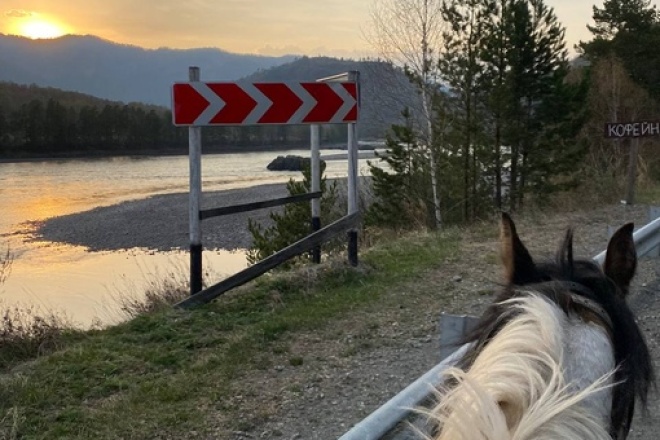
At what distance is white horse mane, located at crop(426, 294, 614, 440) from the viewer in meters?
1.15

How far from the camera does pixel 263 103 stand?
22.0 feet

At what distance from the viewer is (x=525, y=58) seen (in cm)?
2258

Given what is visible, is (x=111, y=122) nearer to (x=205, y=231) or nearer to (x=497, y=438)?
(x=205, y=231)

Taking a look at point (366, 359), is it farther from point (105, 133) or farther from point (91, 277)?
point (105, 133)

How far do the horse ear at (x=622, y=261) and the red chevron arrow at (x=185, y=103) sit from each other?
16.2 feet

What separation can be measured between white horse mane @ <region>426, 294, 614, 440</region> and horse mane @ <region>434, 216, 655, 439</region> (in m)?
0.03

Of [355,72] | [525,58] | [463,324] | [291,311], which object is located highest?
[525,58]

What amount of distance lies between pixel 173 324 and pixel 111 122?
2686 inches

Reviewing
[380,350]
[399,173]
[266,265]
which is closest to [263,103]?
[266,265]

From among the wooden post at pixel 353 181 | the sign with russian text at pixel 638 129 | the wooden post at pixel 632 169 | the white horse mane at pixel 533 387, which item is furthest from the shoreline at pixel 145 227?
the white horse mane at pixel 533 387

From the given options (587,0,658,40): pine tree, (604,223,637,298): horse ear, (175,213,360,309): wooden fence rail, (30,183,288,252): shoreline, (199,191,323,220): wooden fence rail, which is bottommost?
(30,183,288,252): shoreline

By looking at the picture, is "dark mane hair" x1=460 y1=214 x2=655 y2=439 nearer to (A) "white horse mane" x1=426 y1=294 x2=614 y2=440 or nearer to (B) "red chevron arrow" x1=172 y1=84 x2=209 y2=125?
(A) "white horse mane" x1=426 y1=294 x2=614 y2=440

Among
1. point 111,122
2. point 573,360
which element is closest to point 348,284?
point 573,360

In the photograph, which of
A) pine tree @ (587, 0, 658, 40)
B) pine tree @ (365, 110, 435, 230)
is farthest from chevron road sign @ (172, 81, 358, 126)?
pine tree @ (587, 0, 658, 40)
